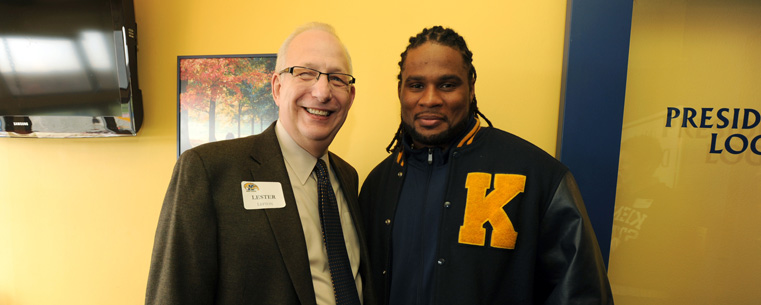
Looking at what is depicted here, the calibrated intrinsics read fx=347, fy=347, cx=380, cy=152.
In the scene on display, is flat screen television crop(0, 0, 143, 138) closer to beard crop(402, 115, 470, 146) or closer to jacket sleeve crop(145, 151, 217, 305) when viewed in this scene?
jacket sleeve crop(145, 151, 217, 305)

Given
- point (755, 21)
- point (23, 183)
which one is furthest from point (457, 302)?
point (23, 183)

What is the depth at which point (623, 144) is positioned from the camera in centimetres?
173

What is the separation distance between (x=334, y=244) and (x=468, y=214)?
508 millimetres

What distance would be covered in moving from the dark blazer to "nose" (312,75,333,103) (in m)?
0.29

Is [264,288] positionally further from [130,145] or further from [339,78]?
[130,145]

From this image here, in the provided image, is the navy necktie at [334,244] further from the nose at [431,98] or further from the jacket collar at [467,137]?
the nose at [431,98]

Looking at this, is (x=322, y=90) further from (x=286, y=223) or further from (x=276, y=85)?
(x=286, y=223)

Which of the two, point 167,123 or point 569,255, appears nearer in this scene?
point 569,255

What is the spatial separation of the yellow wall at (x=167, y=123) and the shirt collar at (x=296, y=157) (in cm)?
62

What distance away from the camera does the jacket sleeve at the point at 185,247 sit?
1.01 metres

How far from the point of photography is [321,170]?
1.38 metres

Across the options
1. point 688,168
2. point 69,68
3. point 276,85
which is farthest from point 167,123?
point 688,168

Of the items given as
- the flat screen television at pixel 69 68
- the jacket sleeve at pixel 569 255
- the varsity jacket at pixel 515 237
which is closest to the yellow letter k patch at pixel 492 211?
the varsity jacket at pixel 515 237

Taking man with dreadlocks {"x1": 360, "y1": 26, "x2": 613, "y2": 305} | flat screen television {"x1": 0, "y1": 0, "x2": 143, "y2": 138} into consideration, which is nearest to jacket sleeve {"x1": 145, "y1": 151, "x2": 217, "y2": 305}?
man with dreadlocks {"x1": 360, "y1": 26, "x2": 613, "y2": 305}
